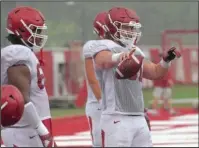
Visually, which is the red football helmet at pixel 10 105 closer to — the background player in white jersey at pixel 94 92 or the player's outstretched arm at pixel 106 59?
the player's outstretched arm at pixel 106 59

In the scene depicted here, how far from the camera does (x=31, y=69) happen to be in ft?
14.7

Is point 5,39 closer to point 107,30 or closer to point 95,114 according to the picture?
point 107,30

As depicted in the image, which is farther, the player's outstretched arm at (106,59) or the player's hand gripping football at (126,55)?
the player's outstretched arm at (106,59)

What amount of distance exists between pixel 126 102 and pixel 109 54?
15.2 inches

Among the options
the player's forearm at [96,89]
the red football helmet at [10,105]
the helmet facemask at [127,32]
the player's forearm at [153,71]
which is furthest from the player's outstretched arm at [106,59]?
the red football helmet at [10,105]

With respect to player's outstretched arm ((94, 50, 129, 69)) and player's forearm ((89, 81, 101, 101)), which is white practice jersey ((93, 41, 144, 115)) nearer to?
player's outstretched arm ((94, 50, 129, 69))

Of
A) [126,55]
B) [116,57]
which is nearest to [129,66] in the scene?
[126,55]

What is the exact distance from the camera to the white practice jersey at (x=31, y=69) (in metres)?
4.39

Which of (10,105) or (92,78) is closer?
(10,105)

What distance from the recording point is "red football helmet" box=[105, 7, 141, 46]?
4.77 m

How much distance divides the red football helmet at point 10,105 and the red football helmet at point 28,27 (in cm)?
141

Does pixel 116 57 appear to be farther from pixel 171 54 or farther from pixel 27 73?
pixel 27 73

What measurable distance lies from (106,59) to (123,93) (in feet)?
1.04

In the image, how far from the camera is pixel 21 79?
4355 millimetres
